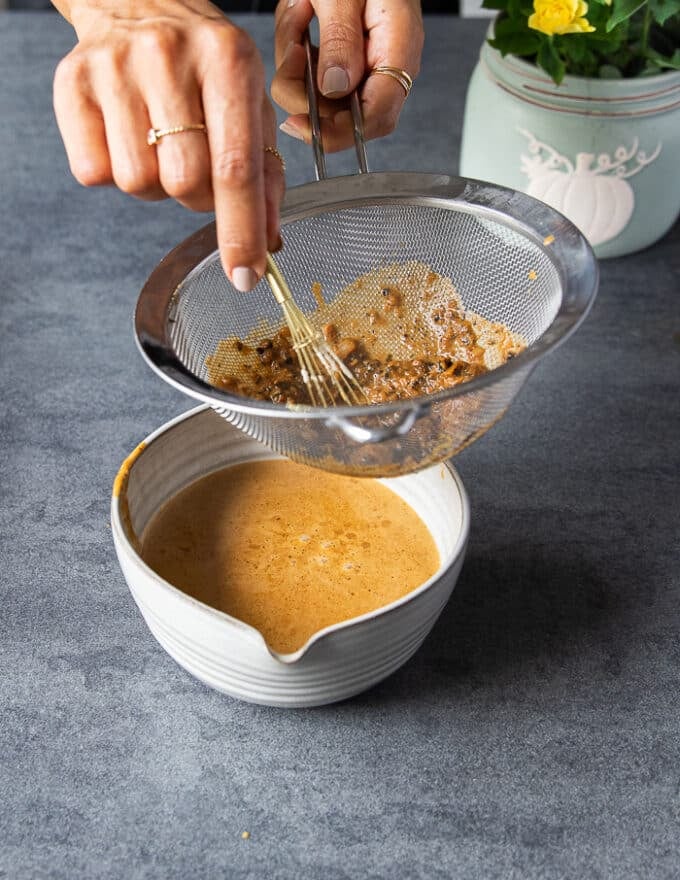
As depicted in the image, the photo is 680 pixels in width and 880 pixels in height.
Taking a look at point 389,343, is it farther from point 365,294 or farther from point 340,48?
point 340,48

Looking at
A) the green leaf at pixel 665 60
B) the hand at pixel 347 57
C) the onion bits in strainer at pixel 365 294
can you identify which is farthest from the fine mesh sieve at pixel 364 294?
the green leaf at pixel 665 60

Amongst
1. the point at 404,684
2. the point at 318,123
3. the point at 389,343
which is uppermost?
the point at 318,123

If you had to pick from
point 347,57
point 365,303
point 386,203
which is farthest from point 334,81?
point 365,303

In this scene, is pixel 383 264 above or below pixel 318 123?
below

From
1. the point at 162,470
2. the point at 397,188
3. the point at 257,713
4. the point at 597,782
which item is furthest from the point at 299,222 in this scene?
the point at 597,782

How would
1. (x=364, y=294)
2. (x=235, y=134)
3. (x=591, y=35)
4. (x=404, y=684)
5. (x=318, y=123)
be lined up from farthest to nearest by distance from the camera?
1. (x=591, y=35)
2. (x=364, y=294)
3. (x=318, y=123)
4. (x=404, y=684)
5. (x=235, y=134)

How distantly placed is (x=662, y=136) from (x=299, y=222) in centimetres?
58

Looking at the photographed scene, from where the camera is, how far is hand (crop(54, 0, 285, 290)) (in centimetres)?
82

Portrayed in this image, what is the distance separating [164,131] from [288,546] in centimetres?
44

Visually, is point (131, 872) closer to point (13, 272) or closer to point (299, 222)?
point (299, 222)

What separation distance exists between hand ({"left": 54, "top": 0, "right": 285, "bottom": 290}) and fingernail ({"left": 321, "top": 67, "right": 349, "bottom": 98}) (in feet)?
1.07

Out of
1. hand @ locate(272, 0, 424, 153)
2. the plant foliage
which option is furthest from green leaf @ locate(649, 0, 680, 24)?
hand @ locate(272, 0, 424, 153)

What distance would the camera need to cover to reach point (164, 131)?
83cm

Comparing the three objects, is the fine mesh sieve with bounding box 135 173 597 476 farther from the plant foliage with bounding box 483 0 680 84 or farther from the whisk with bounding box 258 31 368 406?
the plant foliage with bounding box 483 0 680 84
